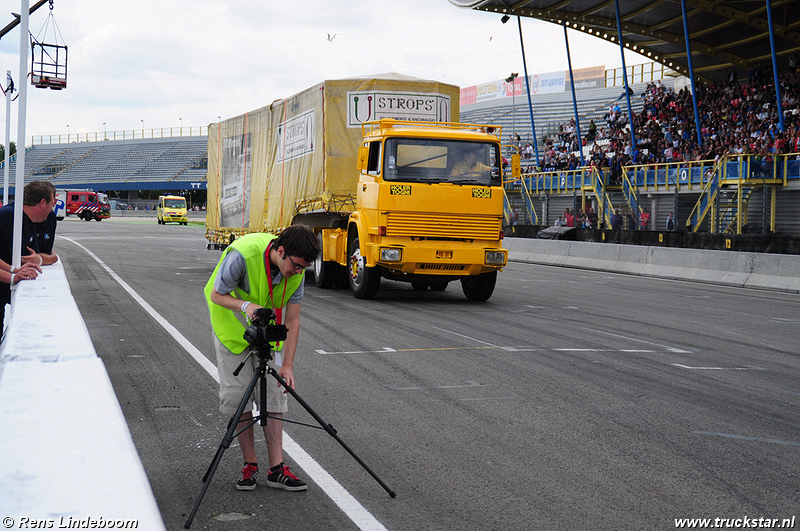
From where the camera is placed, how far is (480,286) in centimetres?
1478

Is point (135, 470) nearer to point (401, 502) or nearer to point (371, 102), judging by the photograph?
point (401, 502)

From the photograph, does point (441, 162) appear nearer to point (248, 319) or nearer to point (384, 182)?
point (384, 182)

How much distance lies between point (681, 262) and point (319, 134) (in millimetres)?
11082

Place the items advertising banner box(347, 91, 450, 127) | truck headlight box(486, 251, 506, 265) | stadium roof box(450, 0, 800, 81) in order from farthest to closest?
stadium roof box(450, 0, 800, 81) < advertising banner box(347, 91, 450, 127) < truck headlight box(486, 251, 506, 265)

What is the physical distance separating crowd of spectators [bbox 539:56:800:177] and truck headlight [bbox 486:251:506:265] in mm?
15551

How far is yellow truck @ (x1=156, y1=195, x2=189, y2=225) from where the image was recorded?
65.6 meters

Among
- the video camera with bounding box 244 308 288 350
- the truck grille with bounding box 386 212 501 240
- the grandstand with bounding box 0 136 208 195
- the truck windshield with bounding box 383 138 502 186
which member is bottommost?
the video camera with bounding box 244 308 288 350

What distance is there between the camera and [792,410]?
22.2ft

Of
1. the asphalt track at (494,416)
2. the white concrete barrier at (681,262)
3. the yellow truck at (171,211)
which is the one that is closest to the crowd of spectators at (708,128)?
the white concrete barrier at (681,262)

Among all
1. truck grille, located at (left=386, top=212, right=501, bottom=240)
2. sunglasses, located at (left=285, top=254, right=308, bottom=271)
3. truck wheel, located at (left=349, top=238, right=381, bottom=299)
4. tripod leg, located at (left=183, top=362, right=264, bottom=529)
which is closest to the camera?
tripod leg, located at (left=183, top=362, right=264, bottom=529)

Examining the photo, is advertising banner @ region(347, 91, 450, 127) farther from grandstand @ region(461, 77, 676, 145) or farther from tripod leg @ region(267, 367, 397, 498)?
grandstand @ region(461, 77, 676, 145)

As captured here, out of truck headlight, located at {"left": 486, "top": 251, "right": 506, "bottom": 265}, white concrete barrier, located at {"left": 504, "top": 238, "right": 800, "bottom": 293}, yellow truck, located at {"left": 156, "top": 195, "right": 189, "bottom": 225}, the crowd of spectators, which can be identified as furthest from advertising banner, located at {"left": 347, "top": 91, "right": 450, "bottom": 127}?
yellow truck, located at {"left": 156, "top": 195, "right": 189, "bottom": 225}

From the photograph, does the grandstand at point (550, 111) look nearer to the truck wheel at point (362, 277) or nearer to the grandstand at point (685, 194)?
the grandstand at point (685, 194)

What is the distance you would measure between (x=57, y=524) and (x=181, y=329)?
27.2 feet
